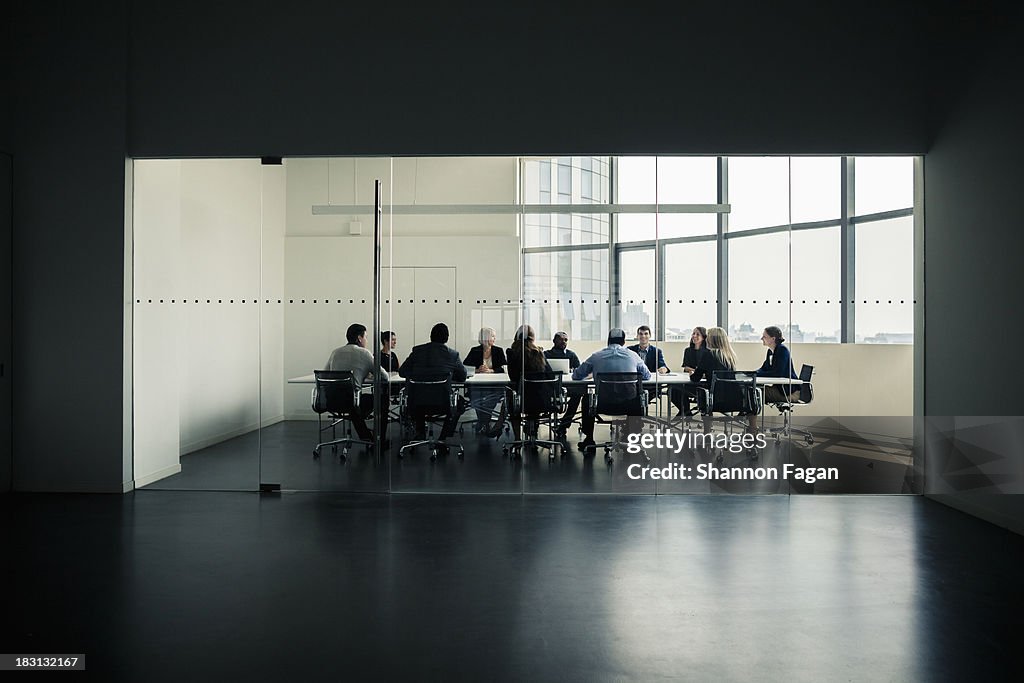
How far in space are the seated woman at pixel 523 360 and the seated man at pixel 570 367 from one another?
9 cm

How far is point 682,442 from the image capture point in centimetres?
693

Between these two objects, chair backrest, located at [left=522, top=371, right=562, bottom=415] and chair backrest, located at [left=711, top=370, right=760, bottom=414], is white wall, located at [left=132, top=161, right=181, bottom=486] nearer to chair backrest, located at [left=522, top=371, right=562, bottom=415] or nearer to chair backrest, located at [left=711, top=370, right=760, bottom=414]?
chair backrest, located at [left=522, top=371, right=562, bottom=415]

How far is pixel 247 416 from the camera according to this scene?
6.81 m

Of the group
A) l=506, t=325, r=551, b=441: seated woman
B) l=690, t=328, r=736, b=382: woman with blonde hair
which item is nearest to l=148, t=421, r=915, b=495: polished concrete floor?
l=506, t=325, r=551, b=441: seated woman

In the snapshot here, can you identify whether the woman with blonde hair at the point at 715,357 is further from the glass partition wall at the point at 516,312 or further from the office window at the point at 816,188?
the office window at the point at 816,188

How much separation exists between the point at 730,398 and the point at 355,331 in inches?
136

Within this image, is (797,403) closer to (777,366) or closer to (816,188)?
(777,366)

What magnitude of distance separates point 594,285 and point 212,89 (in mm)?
3858

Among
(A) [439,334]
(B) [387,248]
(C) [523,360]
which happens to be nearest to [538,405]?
(C) [523,360]

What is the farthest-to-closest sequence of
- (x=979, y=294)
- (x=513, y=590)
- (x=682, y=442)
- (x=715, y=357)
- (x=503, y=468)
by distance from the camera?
(x=682, y=442)
(x=715, y=357)
(x=503, y=468)
(x=979, y=294)
(x=513, y=590)

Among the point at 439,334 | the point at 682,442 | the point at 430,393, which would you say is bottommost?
the point at 682,442

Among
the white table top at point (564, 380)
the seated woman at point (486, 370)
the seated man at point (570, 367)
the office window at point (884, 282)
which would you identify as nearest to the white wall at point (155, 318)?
the white table top at point (564, 380)

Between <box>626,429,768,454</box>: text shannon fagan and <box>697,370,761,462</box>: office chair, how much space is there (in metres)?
0.09

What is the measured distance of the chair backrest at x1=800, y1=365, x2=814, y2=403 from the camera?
6730 millimetres
